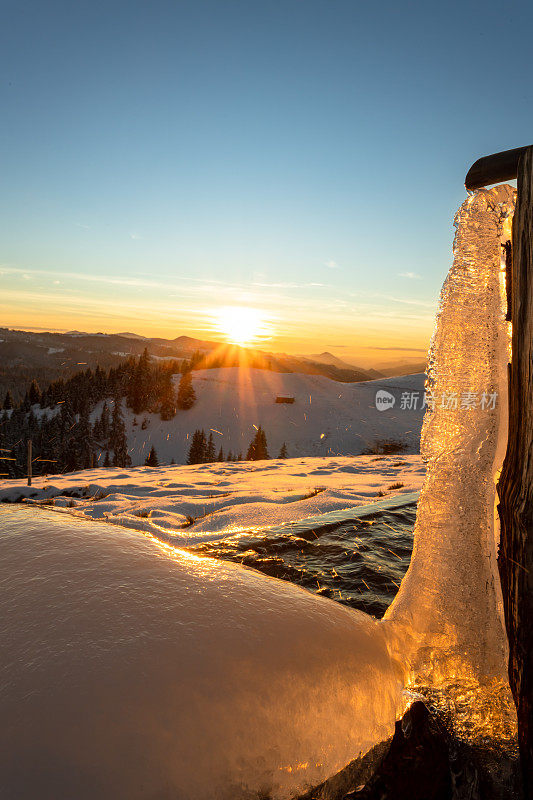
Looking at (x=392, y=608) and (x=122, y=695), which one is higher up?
(x=122, y=695)

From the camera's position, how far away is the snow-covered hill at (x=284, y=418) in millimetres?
71625

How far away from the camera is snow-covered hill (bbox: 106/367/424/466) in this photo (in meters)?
71.6

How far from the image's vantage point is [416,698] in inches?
94.3

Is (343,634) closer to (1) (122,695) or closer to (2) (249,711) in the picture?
(2) (249,711)

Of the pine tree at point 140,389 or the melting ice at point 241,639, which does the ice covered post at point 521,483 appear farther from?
the pine tree at point 140,389

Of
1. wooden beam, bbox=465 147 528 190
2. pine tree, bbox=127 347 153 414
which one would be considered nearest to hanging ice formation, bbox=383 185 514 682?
wooden beam, bbox=465 147 528 190

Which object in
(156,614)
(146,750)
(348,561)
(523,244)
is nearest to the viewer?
(146,750)

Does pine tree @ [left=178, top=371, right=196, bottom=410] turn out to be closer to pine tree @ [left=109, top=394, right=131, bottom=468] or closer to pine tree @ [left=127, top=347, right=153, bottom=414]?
pine tree @ [left=127, top=347, right=153, bottom=414]

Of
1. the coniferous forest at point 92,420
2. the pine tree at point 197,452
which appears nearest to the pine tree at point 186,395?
the coniferous forest at point 92,420

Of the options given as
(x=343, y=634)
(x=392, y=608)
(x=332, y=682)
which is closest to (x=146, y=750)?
(x=332, y=682)

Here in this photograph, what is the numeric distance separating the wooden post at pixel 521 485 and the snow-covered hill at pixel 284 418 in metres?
64.3

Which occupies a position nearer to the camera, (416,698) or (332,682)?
(332,682)

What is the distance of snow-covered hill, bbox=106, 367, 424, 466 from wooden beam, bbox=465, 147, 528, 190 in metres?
64.4

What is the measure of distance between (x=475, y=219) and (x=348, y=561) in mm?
2958
